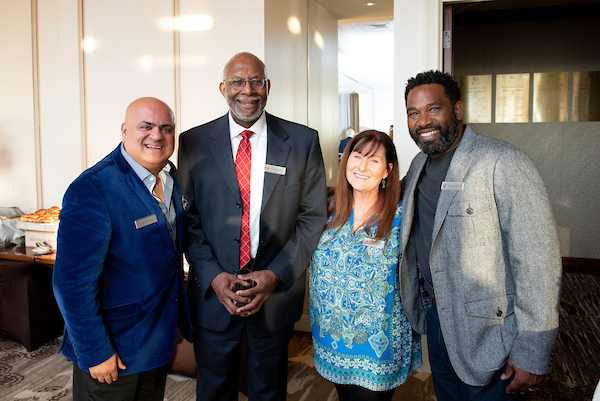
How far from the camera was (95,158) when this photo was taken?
4.34 metres

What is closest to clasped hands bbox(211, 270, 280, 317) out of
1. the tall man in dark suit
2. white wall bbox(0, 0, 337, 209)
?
the tall man in dark suit

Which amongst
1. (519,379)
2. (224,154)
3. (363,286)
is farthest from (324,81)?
(519,379)

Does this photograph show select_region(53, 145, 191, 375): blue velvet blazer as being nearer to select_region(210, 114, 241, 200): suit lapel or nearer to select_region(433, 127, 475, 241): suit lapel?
select_region(210, 114, 241, 200): suit lapel

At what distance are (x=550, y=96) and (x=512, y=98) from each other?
17.9 inches

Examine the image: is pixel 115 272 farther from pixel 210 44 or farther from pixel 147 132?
pixel 210 44

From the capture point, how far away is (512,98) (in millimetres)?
6004

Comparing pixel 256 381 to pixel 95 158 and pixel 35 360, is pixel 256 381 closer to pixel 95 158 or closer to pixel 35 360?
pixel 35 360

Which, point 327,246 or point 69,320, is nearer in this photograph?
point 69,320

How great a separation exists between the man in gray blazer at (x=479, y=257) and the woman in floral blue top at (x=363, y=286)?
9 cm

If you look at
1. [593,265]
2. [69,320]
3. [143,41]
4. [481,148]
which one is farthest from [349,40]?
[69,320]

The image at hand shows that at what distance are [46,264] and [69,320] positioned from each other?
2360 millimetres

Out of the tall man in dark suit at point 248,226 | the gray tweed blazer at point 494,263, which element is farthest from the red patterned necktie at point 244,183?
the gray tweed blazer at point 494,263

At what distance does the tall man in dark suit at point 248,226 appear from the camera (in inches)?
77.8

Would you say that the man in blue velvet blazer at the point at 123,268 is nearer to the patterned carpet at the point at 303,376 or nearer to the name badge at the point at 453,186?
the name badge at the point at 453,186
